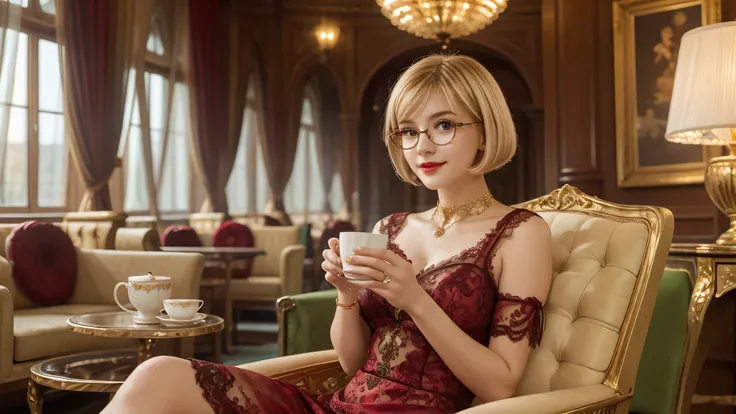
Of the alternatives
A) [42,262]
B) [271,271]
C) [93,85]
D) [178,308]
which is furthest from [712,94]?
[93,85]

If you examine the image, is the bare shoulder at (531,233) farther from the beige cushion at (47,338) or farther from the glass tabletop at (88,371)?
the beige cushion at (47,338)

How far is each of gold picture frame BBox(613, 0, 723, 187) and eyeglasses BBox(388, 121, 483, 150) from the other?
4.44 m

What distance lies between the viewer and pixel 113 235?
14.1ft

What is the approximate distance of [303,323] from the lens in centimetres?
240

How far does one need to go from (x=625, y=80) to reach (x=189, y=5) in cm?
420

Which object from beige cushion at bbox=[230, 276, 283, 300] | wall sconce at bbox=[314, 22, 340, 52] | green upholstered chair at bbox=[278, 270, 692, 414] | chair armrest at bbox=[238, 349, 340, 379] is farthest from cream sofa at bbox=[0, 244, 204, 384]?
wall sconce at bbox=[314, 22, 340, 52]

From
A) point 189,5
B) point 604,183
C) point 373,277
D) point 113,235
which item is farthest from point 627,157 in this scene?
point 373,277

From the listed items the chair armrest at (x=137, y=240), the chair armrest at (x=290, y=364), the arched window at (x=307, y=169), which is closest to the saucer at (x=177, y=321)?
the chair armrest at (x=290, y=364)

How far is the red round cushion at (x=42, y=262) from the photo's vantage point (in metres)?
3.54

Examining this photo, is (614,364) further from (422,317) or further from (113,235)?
(113,235)

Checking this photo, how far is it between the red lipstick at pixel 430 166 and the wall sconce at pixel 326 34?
282 inches

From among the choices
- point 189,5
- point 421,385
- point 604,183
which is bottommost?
point 421,385

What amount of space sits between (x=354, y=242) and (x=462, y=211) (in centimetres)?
41

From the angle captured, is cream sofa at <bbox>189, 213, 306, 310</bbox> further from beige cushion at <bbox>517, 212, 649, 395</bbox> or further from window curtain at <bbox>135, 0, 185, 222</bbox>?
beige cushion at <bbox>517, 212, 649, 395</bbox>
